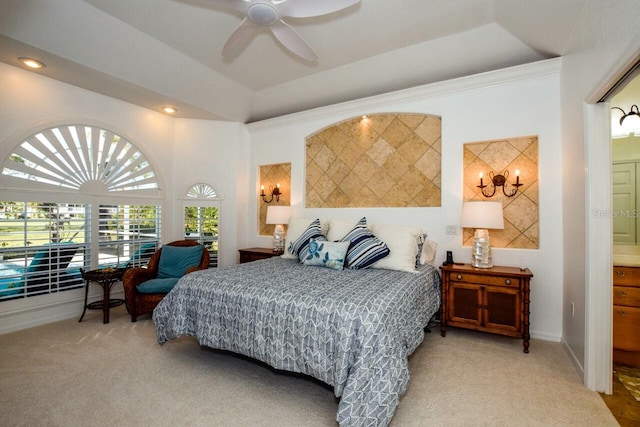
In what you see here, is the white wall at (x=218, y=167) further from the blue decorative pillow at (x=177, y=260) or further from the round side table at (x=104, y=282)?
the round side table at (x=104, y=282)

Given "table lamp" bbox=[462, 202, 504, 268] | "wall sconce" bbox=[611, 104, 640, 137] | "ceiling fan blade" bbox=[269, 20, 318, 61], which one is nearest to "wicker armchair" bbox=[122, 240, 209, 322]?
"ceiling fan blade" bbox=[269, 20, 318, 61]

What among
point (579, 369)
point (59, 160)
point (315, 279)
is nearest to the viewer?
point (579, 369)

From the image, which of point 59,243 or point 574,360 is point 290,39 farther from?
point 574,360

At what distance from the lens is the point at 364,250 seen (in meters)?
3.21

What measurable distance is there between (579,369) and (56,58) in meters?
5.51

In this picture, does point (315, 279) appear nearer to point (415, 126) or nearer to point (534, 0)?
point (415, 126)

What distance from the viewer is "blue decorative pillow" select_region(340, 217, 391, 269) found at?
3.17 metres

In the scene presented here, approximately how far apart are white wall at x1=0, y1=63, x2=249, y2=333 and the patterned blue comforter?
6.36 ft

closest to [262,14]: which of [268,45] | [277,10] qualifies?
[277,10]

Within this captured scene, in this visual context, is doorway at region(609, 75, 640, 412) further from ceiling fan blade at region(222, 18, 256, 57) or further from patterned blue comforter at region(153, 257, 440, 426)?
ceiling fan blade at region(222, 18, 256, 57)

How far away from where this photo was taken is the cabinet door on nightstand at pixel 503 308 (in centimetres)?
284

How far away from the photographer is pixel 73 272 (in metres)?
3.78

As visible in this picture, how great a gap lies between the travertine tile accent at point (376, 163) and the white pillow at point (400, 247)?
24.9 inches

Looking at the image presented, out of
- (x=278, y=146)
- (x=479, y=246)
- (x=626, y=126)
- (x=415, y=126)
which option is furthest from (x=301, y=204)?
(x=626, y=126)
